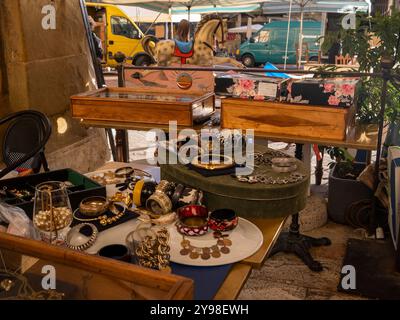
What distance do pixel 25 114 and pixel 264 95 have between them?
1605 millimetres

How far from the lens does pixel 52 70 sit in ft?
14.7

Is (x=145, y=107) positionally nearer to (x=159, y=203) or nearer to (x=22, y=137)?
(x=22, y=137)

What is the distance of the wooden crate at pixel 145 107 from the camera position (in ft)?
10.5

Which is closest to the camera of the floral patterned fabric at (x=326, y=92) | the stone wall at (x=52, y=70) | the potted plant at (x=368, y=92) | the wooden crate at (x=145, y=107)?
the floral patterned fabric at (x=326, y=92)

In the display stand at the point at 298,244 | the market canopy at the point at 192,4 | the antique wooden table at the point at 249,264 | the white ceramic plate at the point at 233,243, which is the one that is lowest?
the display stand at the point at 298,244

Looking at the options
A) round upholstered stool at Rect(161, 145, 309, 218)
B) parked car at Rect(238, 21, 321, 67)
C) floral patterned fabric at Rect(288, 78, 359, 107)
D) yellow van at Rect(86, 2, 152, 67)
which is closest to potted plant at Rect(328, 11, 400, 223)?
floral patterned fabric at Rect(288, 78, 359, 107)

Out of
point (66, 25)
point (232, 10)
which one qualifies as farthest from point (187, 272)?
point (232, 10)

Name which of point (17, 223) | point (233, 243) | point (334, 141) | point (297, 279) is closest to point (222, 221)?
point (233, 243)

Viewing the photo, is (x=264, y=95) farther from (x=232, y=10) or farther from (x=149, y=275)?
(x=232, y=10)

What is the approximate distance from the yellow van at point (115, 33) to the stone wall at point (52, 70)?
10.1 meters

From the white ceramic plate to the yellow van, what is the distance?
542 inches

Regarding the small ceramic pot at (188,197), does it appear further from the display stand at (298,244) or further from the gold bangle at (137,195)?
the display stand at (298,244)

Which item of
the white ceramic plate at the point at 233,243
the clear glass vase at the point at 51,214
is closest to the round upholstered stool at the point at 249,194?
the white ceramic plate at the point at 233,243

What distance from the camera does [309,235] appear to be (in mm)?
3924
